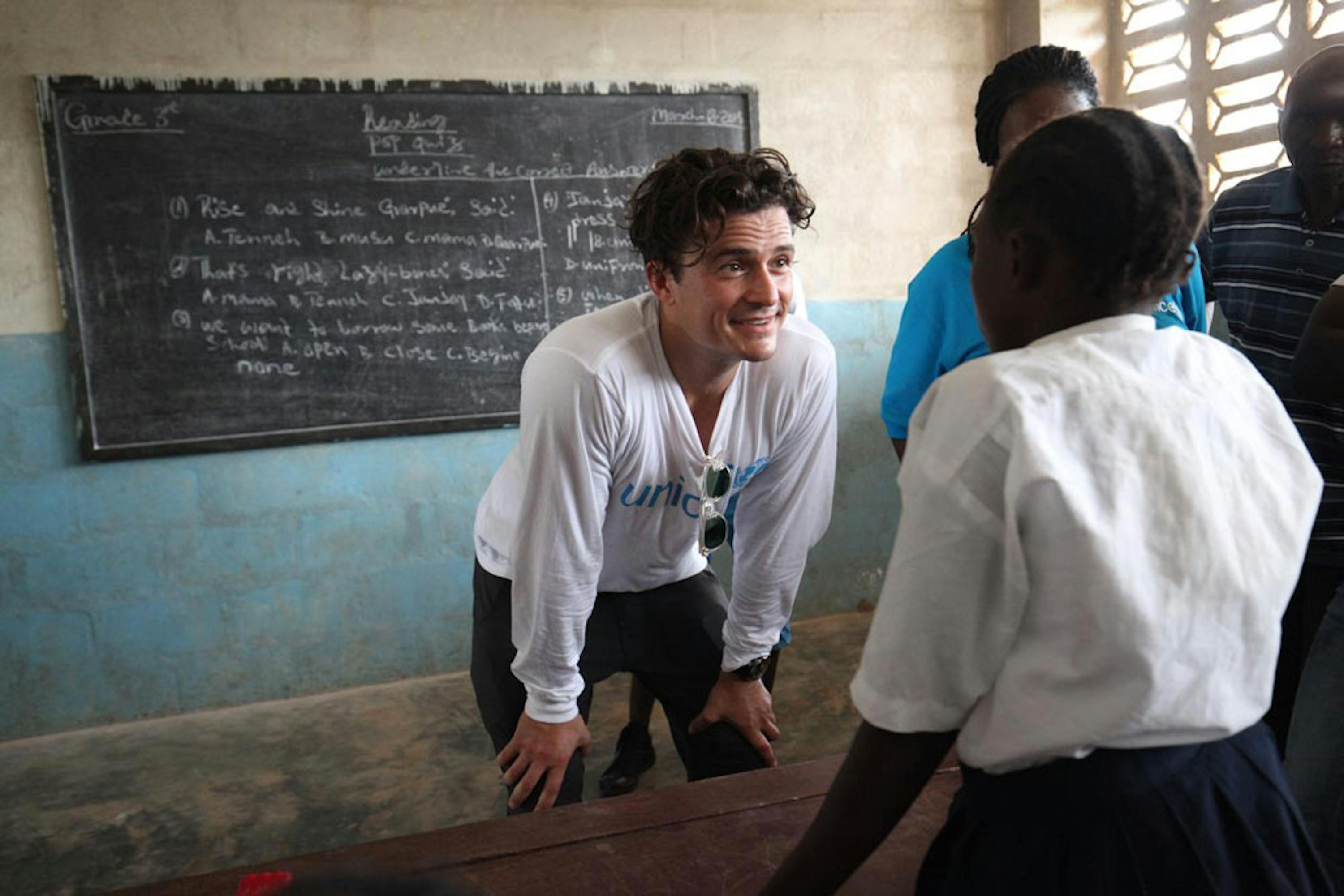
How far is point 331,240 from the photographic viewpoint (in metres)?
3.34

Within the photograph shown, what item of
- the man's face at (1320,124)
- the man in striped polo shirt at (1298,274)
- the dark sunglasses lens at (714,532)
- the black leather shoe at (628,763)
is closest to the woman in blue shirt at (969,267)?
the man in striped polo shirt at (1298,274)

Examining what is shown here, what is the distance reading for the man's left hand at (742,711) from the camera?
73.2 inches

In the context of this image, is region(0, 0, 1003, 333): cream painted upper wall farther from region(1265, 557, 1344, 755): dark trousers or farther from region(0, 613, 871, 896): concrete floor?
region(1265, 557, 1344, 755): dark trousers

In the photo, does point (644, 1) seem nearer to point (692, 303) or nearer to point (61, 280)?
point (61, 280)

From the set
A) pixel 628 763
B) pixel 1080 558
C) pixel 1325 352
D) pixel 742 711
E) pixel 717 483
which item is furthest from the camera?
pixel 628 763

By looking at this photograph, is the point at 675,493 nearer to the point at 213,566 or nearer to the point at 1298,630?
the point at 1298,630

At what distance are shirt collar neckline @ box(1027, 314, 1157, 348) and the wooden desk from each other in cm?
65

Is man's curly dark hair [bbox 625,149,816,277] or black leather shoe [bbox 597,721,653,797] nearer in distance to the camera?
man's curly dark hair [bbox 625,149,816,277]

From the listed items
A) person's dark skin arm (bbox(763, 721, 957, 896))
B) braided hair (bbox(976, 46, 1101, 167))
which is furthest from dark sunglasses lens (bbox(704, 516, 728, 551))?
person's dark skin arm (bbox(763, 721, 957, 896))

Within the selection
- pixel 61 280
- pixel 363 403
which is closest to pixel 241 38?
pixel 61 280

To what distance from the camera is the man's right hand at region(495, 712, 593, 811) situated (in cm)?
166

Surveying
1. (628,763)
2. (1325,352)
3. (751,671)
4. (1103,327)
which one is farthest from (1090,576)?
(628,763)

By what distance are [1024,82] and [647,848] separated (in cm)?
137

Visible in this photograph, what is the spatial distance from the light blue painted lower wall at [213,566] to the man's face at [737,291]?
2.04 m
